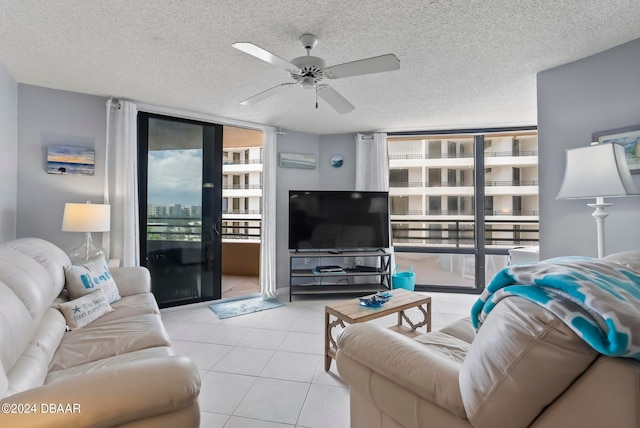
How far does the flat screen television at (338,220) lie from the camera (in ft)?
13.0

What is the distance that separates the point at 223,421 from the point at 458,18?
2669 mm

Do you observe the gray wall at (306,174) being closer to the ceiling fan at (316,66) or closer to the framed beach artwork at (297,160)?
the framed beach artwork at (297,160)

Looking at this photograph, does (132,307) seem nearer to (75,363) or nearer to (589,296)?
(75,363)

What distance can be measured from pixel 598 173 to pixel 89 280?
335 cm

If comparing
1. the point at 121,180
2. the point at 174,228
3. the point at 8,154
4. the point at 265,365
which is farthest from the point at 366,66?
the point at 8,154

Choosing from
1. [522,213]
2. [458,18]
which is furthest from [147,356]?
[522,213]

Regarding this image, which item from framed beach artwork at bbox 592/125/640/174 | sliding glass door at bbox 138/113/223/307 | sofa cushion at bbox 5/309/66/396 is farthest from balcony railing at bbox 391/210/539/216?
sofa cushion at bbox 5/309/66/396

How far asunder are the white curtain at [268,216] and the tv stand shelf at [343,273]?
0.29 metres

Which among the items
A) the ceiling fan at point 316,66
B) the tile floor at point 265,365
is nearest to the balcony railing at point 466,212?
the tile floor at point 265,365

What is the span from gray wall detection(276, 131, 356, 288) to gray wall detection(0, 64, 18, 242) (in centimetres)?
265

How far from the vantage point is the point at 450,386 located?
2.98 ft

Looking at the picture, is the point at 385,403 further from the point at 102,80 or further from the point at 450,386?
the point at 102,80

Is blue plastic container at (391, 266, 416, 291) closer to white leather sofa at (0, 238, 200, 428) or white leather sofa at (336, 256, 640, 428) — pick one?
white leather sofa at (0, 238, 200, 428)

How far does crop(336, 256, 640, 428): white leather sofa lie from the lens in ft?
2.07
